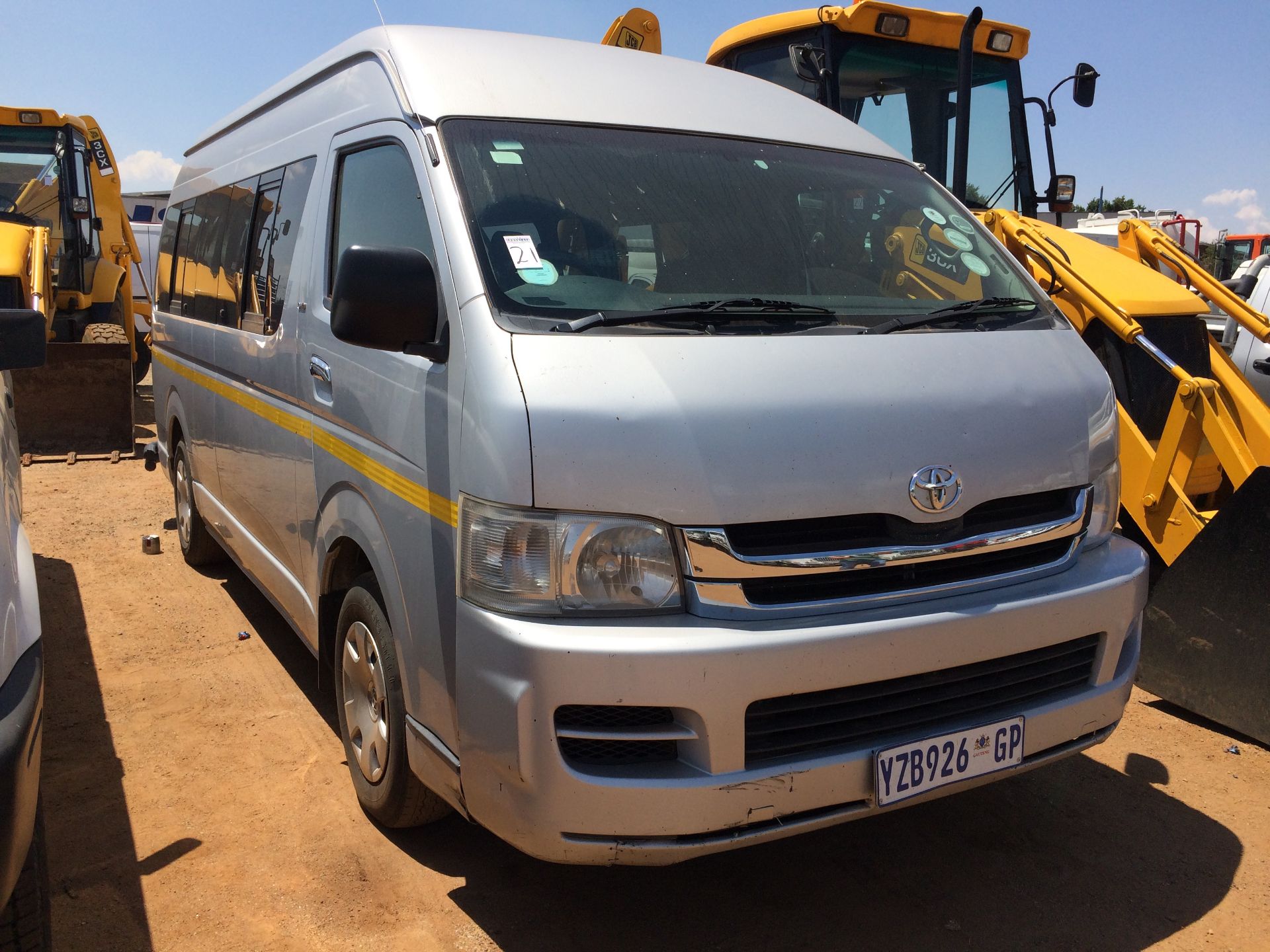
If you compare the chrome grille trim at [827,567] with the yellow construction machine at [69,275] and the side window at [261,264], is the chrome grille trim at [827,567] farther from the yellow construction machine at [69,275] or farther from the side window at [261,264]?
the yellow construction machine at [69,275]

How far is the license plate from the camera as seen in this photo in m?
2.46

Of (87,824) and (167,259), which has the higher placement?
(167,259)

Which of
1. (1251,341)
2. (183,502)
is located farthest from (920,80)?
(183,502)

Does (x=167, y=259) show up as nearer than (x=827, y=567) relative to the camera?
No

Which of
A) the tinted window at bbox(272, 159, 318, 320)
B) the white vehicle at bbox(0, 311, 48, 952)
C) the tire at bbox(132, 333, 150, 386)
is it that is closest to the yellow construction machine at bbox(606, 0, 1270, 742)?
the tinted window at bbox(272, 159, 318, 320)

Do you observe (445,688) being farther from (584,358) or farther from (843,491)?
(843,491)

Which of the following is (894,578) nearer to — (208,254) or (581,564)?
(581,564)

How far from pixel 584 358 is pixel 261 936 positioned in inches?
70.9

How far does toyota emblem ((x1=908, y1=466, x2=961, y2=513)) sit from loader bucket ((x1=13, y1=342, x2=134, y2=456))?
29.7ft

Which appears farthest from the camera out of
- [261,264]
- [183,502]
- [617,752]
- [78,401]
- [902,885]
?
[78,401]

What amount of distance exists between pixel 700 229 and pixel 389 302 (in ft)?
3.18

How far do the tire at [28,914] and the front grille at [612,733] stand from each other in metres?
1.12

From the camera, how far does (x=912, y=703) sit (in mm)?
2535

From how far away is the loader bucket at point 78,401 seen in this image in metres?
9.66
